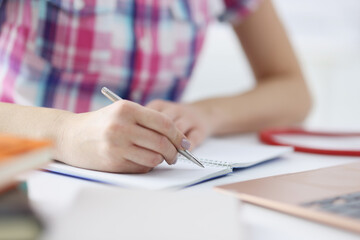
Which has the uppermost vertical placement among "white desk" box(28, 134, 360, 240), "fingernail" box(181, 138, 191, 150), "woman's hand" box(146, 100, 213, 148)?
"woman's hand" box(146, 100, 213, 148)

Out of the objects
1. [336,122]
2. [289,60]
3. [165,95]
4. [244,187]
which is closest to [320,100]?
[336,122]

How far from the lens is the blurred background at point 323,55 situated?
1.87 meters

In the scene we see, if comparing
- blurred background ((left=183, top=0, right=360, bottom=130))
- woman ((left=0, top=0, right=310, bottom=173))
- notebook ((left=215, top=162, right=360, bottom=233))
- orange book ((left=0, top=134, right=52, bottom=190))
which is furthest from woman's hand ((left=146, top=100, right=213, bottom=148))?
blurred background ((left=183, top=0, right=360, bottom=130))

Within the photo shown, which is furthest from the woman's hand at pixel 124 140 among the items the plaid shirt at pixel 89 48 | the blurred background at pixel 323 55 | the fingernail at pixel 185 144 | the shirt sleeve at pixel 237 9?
the blurred background at pixel 323 55

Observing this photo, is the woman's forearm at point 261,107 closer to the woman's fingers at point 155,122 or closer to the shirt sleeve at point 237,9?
the shirt sleeve at point 237,9

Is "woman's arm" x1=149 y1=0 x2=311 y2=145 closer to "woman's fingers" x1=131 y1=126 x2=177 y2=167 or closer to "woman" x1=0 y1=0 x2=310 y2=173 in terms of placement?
"woman" x1=0 y1=0 x2=310 y2=173

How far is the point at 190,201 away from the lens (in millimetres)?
364

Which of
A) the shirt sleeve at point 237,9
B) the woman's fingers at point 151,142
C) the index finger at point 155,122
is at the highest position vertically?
the shirt sleeve at point 237,9

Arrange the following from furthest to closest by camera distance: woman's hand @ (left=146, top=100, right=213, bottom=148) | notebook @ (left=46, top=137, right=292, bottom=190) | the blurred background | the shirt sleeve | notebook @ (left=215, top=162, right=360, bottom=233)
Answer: the blurred background → the shirt sleeve → woman's hand @ (left=146, top=100, right=213, bottom=148) → notebook @ (left=46, top=137, right=292, bottom=190) → notebook @ (left=215, top=162, right=360, bottom=233)

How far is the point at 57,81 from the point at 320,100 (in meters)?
1.51

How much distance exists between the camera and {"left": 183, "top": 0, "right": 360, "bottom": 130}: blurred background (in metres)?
1.87

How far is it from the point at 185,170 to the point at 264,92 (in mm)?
559

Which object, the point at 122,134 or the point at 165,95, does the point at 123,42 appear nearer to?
the point at 165,95

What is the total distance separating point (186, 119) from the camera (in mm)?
740
